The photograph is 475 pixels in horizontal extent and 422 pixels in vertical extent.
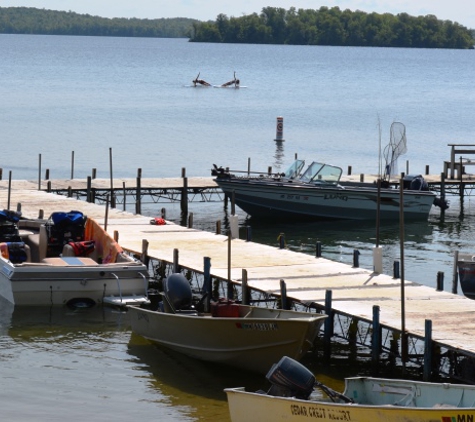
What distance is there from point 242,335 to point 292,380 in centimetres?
334

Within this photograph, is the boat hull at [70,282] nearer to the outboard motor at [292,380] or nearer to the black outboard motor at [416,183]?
the outboard motor at [292,380]

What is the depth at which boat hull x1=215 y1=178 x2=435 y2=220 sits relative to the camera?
40.8 m

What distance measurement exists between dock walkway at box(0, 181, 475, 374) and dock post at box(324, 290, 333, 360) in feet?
0.86

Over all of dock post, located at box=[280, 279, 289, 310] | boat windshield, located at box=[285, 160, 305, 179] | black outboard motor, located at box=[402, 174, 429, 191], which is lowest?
dock post, located at box=[280, 279, 289, 310]

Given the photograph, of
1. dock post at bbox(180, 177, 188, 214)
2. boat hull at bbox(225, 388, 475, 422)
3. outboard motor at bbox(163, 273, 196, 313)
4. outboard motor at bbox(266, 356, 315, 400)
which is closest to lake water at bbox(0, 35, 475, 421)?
dock post at bbox(180, 177, 188, 214)

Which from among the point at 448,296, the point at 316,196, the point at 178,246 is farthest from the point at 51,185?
the point at 448,296

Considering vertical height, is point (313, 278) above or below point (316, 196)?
below

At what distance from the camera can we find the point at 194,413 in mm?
19891

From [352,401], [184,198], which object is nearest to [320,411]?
[352,401]

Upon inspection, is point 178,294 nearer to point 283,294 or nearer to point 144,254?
point 283,294

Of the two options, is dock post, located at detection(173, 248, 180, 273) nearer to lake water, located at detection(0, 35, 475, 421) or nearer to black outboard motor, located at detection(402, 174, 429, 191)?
lake water, located at detection(0, 35, 475, 421)

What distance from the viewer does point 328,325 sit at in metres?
22.2

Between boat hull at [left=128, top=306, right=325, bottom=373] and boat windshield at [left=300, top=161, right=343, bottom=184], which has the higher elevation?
boat windshield at [left=300, top=161, right=343, bottom=184]

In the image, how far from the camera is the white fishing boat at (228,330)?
2030 centimetres
